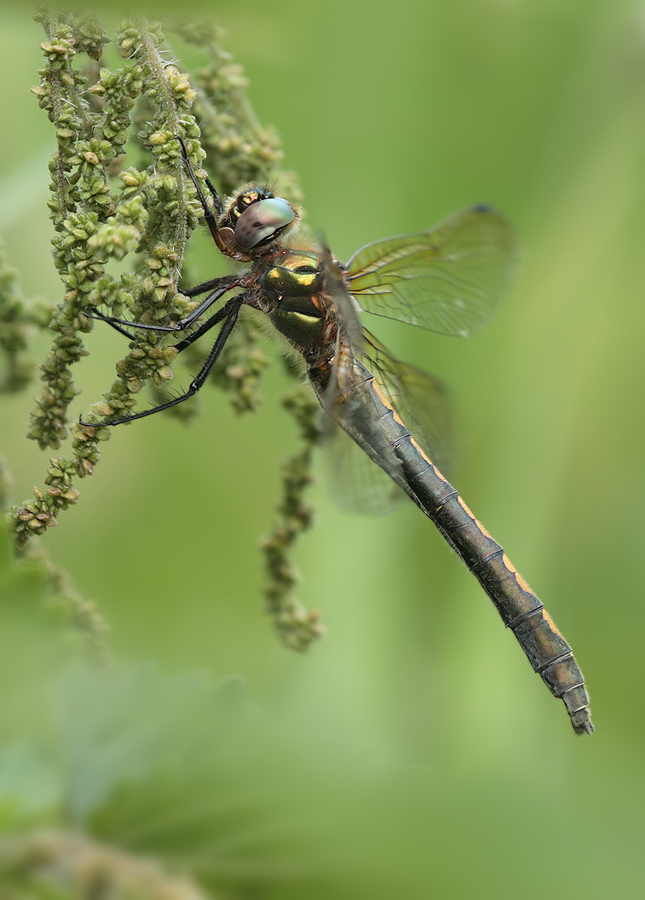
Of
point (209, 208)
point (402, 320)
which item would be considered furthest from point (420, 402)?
point (209, 208)

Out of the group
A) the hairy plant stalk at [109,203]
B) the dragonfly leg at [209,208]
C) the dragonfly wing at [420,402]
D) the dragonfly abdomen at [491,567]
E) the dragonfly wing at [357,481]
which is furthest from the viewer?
the dragonfly wing at [420,402]

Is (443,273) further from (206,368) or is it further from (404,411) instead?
(206,368)

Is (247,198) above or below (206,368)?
above

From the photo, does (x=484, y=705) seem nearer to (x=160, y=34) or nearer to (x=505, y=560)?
(x=505, y=560)

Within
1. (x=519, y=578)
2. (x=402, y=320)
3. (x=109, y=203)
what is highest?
(x=402, y=320)

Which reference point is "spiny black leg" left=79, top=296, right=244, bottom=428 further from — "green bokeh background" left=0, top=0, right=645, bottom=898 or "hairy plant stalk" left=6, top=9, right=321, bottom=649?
"green bokeh background" left=0, top=0, right=645, bottom=898

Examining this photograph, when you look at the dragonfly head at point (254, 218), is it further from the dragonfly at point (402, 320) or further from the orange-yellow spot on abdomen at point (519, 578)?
the orange-yellow spot on abdomen at point (519, 578)

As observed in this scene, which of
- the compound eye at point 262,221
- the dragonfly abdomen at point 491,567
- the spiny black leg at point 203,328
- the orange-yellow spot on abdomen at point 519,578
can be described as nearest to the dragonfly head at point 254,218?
the compound eye at point 262,221
